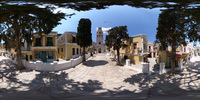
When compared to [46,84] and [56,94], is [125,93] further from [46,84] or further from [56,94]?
[46,84]

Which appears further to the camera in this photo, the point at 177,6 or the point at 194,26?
the point at 194,26

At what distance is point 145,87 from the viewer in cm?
393

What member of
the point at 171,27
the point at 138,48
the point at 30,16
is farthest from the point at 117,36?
the point at 30,16

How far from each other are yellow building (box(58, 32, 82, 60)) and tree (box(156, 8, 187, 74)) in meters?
9.24

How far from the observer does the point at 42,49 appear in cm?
913

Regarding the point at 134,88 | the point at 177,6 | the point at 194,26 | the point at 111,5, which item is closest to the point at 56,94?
the point at 134,88

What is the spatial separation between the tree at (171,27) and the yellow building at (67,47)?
9.24 m

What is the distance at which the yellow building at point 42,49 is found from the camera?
840 centimetres

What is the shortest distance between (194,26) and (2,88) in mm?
10671

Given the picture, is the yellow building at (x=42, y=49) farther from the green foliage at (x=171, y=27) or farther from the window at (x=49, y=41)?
the green foliage at (x=171, y=27)

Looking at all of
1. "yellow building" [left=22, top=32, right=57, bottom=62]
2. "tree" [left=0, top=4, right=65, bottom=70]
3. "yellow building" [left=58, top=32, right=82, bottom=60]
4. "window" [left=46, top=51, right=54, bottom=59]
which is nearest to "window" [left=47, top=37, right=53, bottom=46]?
"yellow building" [left=22, top=32, right=57, bottom=62]

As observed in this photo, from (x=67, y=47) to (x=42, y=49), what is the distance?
256 cm

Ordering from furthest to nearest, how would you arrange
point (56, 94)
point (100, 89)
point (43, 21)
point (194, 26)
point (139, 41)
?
point (139, 41) < point (194, 26) < point (43, 21) < point (100, 89) < point (56, 94)

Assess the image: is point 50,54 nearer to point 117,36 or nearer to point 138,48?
point 117,36
